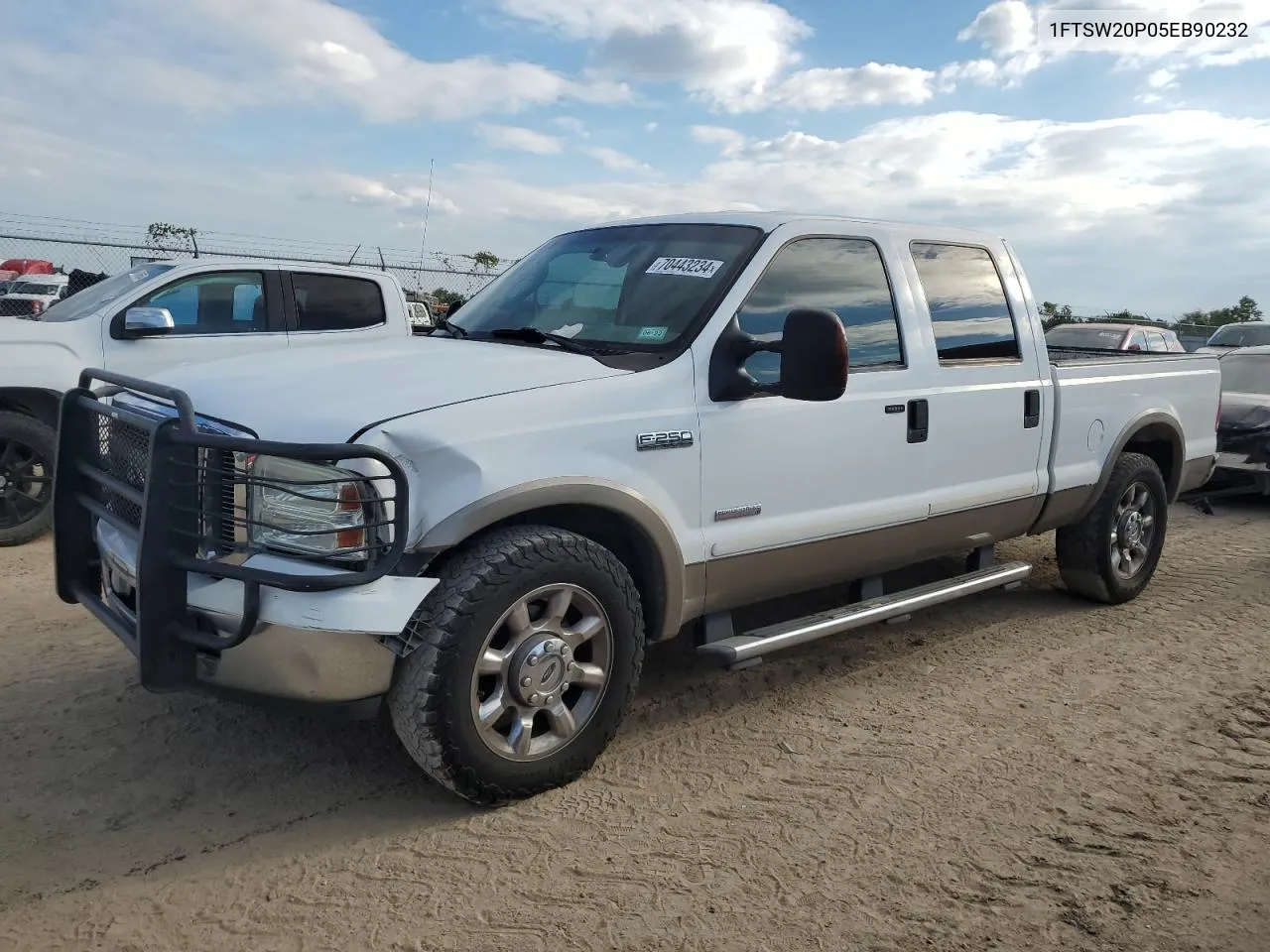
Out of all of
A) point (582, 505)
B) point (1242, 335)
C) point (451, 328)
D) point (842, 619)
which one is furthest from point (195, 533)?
point (1242, 335)

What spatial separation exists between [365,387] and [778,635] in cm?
181

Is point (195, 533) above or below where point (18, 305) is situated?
below

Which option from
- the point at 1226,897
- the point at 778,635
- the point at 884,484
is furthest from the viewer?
the point at 884,484

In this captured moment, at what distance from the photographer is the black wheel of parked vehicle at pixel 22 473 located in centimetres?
679

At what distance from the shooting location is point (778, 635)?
13.0 feet

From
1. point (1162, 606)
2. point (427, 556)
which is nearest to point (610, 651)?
point (427, 556)

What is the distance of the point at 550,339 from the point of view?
4039 millimetres

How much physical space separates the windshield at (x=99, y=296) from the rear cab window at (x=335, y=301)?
925 millimetres

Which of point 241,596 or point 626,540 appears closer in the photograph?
point 241,596

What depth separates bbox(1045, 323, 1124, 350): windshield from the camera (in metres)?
14.9

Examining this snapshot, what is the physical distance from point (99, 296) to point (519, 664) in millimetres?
5831

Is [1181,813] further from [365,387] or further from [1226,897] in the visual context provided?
[365,387]

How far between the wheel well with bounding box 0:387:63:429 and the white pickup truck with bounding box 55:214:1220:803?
374 cm

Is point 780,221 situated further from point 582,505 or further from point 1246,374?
point 1246,374
